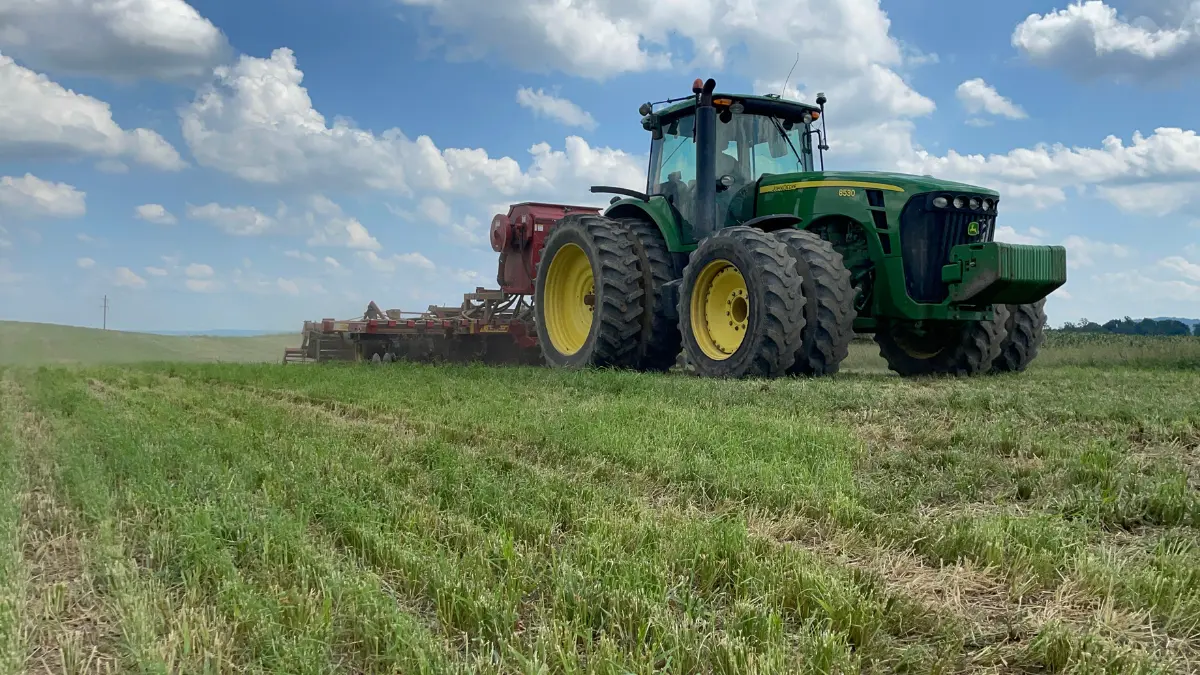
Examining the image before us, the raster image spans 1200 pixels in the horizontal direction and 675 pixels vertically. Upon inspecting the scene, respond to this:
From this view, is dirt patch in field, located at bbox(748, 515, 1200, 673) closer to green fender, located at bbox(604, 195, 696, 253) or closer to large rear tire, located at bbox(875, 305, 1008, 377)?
large rear tire, located at bbox(875, 305, 1008, 377)

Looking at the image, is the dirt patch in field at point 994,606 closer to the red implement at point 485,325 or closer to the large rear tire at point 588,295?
the large rear tire at point 588,295

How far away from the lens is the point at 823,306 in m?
8.14

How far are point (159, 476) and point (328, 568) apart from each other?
5.17 feet

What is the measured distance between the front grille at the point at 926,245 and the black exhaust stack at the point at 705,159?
194 cm

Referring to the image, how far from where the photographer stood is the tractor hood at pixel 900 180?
897 cm

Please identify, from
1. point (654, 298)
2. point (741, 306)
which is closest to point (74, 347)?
point (654, 298)

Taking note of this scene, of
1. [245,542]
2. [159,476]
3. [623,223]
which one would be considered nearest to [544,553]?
[245,542]

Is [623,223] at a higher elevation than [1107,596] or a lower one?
higher

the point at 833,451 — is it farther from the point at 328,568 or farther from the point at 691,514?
the point at 328,568

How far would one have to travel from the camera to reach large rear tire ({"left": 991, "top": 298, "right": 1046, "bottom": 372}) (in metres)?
9.93

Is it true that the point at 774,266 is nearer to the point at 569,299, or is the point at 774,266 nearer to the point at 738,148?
the point at 738,148

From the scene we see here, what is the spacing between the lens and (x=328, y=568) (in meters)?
2.59

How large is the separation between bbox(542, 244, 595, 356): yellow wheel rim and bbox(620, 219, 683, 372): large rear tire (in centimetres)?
113

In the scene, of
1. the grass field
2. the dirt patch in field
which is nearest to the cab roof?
the grass field
